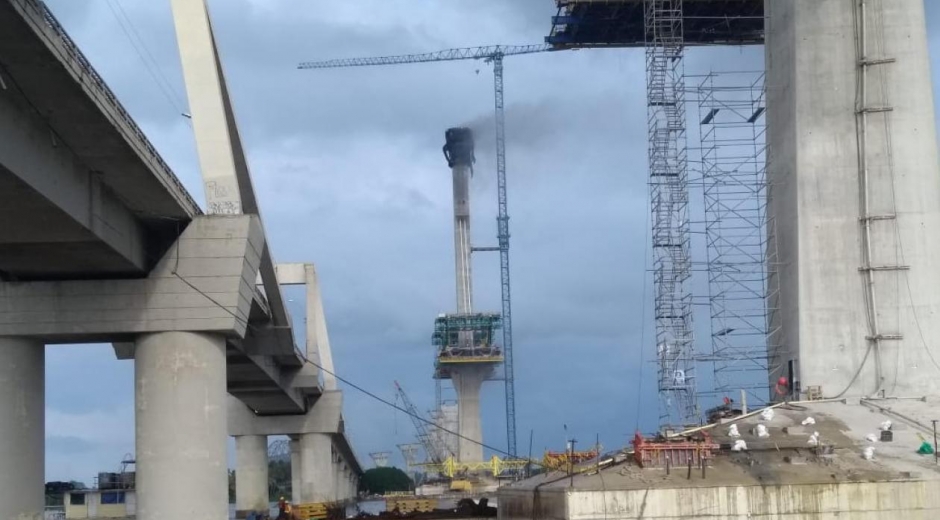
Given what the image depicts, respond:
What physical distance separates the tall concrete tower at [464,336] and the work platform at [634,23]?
88.8 meters

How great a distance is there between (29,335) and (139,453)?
5466 millimetres

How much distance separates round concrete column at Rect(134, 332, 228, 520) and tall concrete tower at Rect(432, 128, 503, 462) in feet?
380

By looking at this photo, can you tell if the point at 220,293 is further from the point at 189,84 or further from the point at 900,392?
the point at 900,392

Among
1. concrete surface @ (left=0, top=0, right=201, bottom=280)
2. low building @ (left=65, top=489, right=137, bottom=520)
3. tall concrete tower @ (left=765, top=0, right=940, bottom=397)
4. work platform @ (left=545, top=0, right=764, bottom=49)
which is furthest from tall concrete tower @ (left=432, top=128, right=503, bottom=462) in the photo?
concrete surface @ (left=0, top=0, right=201, bottom=280)

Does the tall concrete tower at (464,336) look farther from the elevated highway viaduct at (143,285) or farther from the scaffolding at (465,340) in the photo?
the elevated highway viaduct at (143,285)

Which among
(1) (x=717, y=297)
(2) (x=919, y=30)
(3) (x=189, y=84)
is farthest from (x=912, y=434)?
(3) (x=189, y=84)

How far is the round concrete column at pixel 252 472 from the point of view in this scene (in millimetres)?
95875

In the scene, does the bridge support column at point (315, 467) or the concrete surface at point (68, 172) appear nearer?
the concrete surface at point (68, 172)

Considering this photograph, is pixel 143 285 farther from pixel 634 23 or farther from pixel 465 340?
pixel 465 340

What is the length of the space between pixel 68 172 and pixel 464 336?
135270 millimetres

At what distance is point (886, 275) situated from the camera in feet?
181

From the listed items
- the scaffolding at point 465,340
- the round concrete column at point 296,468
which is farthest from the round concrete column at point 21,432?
the scaffolding at point 465,340

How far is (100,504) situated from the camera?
109 m

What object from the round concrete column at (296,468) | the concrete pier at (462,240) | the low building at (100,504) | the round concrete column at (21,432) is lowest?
the low building at (100,504)
